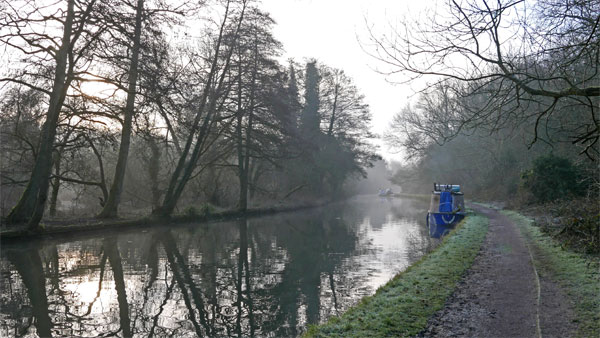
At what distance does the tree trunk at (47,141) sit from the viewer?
14164 millimetres

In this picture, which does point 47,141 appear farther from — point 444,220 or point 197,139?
point 444,220

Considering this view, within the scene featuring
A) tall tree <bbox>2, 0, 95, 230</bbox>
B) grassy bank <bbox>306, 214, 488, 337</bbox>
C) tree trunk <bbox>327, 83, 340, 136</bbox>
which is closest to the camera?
grassy bank <bbox>306, 214, 488, 337</bbox>

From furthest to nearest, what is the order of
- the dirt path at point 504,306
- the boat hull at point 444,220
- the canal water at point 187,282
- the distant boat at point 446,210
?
the distant boat at point 446,210 < the boat hull at point 444,220 < the canal water at point 187,282 < the dirt path at point 504,306

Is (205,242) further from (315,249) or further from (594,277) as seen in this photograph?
(594,277)

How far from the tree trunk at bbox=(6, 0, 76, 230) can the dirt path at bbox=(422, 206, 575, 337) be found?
12.9 meters

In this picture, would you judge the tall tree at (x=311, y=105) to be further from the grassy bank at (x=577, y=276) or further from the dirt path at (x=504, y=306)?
the dirt path at (x=504, y=306)

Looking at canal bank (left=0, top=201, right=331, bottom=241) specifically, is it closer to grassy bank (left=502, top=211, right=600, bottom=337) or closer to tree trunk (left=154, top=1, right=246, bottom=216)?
tree trunk (left=154, top=1, right=246, bottom=216)

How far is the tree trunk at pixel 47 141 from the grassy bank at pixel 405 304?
1179cm

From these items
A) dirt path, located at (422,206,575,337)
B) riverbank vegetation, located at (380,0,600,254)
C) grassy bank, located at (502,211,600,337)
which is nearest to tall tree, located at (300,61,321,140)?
riverbank vegetation, located at (380,0,600,254)

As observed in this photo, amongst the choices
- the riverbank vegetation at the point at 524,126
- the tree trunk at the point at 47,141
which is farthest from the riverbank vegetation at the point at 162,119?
the riverbank vegetation at the point at 524,126

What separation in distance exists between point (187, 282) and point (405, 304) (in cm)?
494

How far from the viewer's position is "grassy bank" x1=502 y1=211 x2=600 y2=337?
5535mm

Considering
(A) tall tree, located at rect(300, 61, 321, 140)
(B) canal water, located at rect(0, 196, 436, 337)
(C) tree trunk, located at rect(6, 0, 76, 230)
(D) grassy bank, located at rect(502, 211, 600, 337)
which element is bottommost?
(B) canal water, located at rect(0, 196, 436, 337)

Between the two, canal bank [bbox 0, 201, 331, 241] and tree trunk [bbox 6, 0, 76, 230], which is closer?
tree trunk [bbox 6, 0, 76, 230]
